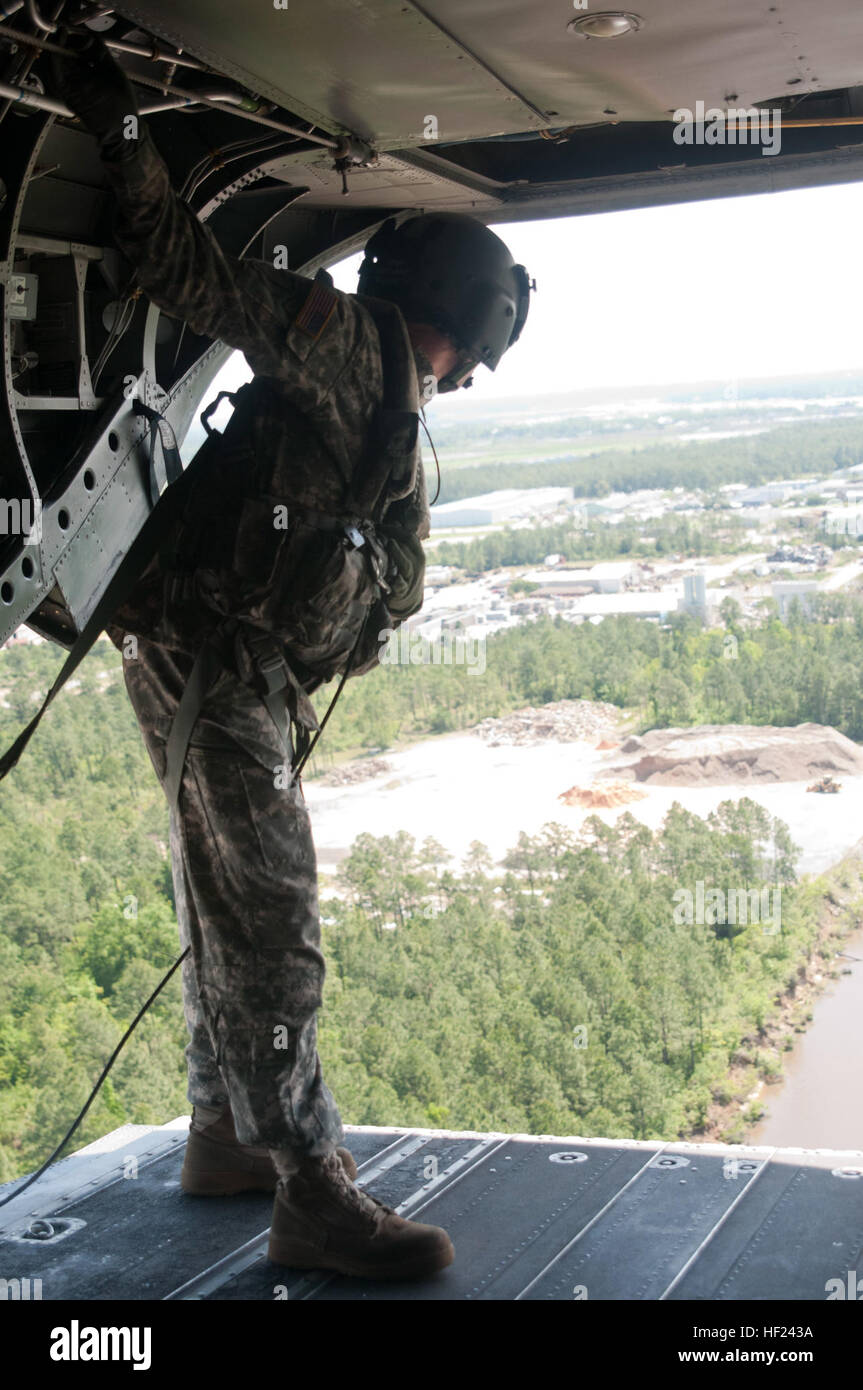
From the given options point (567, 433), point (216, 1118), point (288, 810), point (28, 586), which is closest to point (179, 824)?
point (288, 810)

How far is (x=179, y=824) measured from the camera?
2541 mm

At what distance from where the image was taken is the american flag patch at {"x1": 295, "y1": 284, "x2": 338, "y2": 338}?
2.32 m

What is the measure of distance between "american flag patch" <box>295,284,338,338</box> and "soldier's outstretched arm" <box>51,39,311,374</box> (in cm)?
1

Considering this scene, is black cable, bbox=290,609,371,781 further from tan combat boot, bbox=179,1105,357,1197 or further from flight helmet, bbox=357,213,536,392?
tan combat boot, bbox=179,1105,357,1197

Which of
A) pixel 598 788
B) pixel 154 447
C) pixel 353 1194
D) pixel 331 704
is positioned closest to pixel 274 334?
pixel 331 704

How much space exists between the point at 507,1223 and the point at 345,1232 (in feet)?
1.54

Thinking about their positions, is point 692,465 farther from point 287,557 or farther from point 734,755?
point 287,557

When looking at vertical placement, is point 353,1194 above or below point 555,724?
above

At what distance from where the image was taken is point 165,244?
2.11m

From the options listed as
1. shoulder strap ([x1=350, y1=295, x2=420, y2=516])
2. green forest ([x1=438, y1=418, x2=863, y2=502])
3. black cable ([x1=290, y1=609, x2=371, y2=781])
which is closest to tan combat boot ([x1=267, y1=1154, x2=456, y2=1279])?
black cable ([x1=290, y1=609, x2=371, y2=781])

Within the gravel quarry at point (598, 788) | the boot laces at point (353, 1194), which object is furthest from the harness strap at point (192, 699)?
the gravel quarry at point (598, 788)
